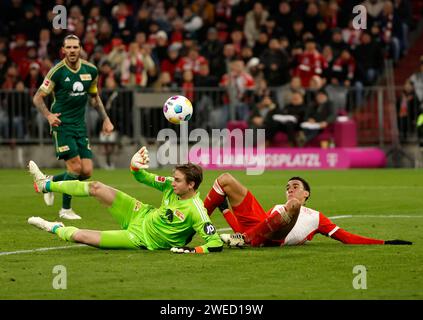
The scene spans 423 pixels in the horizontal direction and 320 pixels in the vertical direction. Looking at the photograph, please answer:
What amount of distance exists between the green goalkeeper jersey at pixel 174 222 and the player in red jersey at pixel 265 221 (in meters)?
0.65

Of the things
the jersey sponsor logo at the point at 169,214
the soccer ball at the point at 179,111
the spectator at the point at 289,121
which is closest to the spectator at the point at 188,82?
the spectator at the point at 289,121

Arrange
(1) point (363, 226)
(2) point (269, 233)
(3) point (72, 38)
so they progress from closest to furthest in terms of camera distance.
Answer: (2) point (269, 233) < (1) point (363, 226) < (3) point (72, 38)

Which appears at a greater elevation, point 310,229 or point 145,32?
point 145,32

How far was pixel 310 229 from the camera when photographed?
1366 cm

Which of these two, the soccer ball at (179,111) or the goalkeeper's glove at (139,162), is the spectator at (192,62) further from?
the goalkeeper's glove at (139,162)

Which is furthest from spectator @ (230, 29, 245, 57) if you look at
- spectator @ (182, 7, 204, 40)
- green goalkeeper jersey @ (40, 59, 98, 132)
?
green goalkeeper jersey @ (40, 59, 98, 132)

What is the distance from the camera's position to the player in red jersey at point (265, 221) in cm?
1345

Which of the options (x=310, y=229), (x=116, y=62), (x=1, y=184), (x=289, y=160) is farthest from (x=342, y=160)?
(x=310, y=229)

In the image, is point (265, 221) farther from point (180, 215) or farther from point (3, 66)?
point (3, 66)

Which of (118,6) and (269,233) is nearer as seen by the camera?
(269,233)

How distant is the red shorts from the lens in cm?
1366

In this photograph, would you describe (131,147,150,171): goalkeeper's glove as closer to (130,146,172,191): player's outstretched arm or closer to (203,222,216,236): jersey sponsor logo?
(130,146,172,191): player's outstretched arm
